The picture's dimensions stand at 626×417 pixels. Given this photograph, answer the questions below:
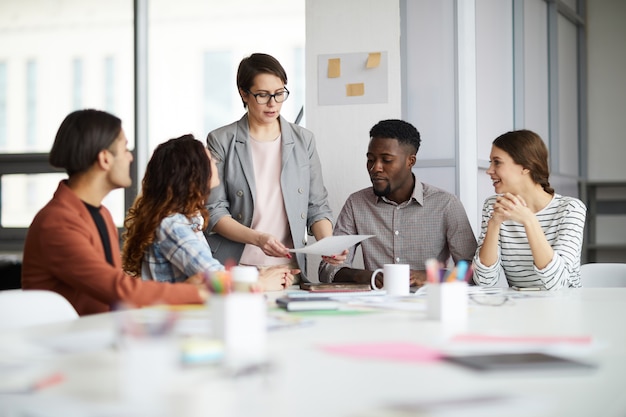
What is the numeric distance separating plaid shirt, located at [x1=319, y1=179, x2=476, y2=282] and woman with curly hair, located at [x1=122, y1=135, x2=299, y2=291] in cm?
89

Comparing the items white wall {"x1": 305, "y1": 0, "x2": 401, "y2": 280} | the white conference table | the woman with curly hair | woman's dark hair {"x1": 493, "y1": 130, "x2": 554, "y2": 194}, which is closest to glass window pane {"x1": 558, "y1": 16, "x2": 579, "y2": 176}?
white wall {"x1": 305, "y1": 0, "x2": 401, "y2": 280}

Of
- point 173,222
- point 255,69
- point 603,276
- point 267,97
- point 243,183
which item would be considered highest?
point 255,69

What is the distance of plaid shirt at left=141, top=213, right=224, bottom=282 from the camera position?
7.55ft

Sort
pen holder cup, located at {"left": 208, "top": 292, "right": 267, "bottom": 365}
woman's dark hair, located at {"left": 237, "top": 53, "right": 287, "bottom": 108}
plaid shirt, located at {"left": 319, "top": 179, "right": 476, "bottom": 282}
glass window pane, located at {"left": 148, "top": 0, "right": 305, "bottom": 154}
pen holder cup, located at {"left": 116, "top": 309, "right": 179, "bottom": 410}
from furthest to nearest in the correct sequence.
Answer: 1. glass window pane, located at {"left": 148, "top": 0, "right": 305, "bottom": 154}
2. plaid shirt, located at {"left": 319, "top": 179, "right": 476, "bottom": 282}
3. woman's dark hair, located at {"left": 237, "top": 53, "right": 287, "bottom": 108}
4. pen holder cup, located at {"left": 208, "top": 292, "right": 267, "bottom": 365}
5. pen holder cup, located at {"left": 116, "top": 309, "right": 179, "bottom": 410}

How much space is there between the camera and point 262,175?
3.25 meters

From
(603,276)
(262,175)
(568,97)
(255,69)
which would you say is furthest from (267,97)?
(568,97)

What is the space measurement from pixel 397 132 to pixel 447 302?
1739 mm

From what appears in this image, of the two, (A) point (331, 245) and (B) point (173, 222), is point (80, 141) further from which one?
(A) point (331, 245)

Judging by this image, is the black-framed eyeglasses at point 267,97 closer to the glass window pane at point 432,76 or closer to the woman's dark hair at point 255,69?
the woman's dark hair at point 255,69

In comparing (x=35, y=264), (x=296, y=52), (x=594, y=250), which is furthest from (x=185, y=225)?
(x=594, y=250)

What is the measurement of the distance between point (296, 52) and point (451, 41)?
138 centimetres

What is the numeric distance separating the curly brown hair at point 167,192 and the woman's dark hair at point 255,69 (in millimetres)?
686

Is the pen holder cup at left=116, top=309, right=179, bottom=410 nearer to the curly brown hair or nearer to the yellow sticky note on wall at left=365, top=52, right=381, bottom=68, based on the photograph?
the curly brown hair

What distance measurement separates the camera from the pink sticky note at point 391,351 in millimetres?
1247
